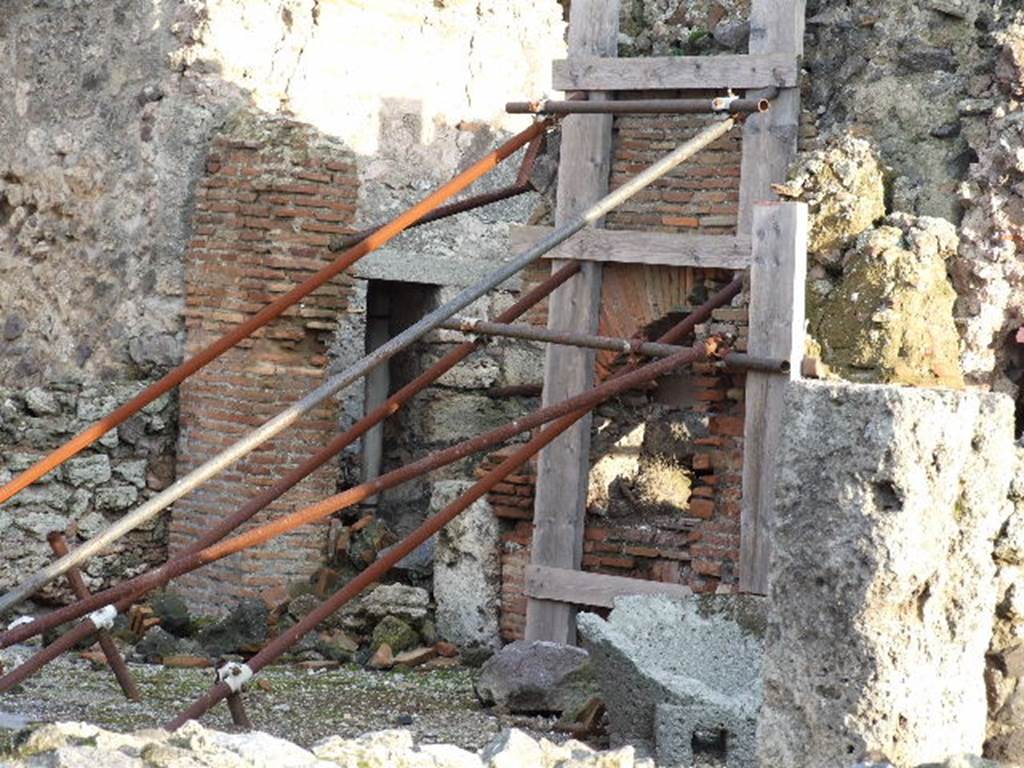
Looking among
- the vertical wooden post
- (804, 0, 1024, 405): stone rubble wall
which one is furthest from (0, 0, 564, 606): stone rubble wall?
(804, 0, 1024, 405): stone rubble wall

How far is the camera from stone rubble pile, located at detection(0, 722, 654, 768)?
17.2 ft

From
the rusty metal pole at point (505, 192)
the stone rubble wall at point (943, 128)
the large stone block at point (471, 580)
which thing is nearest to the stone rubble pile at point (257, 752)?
the stone rubble wall at point (943, 128)

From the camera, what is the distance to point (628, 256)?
10.7 meters

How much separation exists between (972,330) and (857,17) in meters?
1.73

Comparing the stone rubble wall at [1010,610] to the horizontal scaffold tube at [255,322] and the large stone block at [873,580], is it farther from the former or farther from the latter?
the horizontal scaffold tube at [255,322]

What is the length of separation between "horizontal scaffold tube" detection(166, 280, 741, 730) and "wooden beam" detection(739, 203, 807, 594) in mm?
306

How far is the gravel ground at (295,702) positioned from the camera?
30.2ft

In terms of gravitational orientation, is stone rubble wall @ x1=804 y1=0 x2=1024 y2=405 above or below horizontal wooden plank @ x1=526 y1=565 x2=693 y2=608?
above

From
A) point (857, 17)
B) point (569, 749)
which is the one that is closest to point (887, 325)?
point (857, 17)

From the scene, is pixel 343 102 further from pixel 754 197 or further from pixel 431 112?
pixel 754 197

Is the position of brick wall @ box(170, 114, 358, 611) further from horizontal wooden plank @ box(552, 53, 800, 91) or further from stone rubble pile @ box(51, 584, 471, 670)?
horizontal wooden plank @ box(552, 53, 800, 91)

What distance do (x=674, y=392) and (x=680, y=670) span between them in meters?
2.08

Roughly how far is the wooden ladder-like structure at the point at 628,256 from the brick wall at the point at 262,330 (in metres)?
1.31

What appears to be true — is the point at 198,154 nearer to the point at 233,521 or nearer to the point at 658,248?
the point at 658,248
